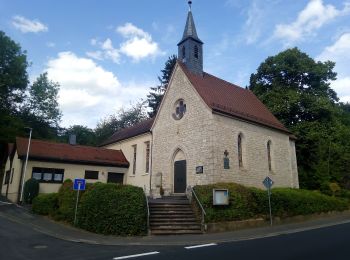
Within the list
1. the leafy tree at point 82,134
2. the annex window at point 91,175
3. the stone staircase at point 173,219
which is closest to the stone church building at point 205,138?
the stone staircase at point 173,219

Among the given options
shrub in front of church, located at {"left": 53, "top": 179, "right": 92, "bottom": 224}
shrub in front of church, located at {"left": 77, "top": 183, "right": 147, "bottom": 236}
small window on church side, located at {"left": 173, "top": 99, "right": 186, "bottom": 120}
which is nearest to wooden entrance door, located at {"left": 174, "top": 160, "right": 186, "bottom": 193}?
small window on church side, located at {"left": 173, "top": 99, "right": 186, "bottom": 120}

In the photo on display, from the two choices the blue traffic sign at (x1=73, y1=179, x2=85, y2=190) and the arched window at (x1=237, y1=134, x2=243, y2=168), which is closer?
the blue traffic sign at (x1=73, y1=179, x2=85, y2=190)

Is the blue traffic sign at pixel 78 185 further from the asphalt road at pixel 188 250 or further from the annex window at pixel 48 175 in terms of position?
the annex window at pixel 48 175

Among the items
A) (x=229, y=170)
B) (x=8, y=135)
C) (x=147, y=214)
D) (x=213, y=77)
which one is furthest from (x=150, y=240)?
(x=8, y=135)

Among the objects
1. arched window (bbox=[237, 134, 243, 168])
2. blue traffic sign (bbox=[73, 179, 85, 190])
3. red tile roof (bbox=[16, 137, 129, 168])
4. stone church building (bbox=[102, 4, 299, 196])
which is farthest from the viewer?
red tile roof (bbox=[16, 137, 129, 168])

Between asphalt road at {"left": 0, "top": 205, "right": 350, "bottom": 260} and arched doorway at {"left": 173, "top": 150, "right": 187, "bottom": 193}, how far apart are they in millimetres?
9810

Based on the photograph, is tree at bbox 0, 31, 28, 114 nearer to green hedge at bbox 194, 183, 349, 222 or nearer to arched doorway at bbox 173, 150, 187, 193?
arched doorway at bbox 173, 150, 187, 193

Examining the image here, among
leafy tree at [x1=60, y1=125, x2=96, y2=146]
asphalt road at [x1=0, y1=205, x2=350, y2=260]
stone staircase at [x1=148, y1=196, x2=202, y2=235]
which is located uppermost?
leafy tree at [x1=60, y1=125, x2=96, y2=146]

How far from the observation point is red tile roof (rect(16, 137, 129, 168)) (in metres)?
24.8

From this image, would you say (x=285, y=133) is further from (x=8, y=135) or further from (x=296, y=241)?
(x=8, y=135)

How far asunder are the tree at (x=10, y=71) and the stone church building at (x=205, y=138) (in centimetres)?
2004

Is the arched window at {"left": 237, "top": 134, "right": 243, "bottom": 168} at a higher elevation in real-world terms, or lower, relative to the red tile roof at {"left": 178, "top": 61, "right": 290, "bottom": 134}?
lower

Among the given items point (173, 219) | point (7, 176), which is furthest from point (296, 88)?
point (7, 176)

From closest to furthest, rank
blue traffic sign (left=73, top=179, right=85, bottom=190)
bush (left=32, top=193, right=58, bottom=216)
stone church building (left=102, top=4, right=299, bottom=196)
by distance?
blue traffic sign (left=73, top=179, right=85, bottom=190) → bush (left=32, top=193, right=58, bottom=216) → stone church building (left=102, top=4, right=299, bottom=196)
